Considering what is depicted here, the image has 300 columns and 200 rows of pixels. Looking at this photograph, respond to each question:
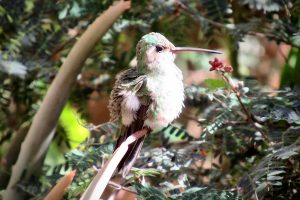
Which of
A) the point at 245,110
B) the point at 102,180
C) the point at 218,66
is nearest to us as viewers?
the point at 102,180

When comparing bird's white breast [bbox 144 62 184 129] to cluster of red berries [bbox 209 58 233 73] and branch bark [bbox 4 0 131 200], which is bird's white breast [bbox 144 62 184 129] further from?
branch bark [bbox 4 0 131 200]

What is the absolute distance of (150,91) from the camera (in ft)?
2.02

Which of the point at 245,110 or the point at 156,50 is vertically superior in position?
the point at 156,50

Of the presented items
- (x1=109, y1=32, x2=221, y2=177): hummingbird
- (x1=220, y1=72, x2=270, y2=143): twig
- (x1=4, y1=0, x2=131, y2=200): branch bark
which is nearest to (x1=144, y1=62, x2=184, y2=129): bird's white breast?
(x1=109, y1=32, x2=221, y2=177): hummingbird

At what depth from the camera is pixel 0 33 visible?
3.71ft

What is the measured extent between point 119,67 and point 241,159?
0.34 metres

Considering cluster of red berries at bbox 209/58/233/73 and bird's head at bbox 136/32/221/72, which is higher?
bird's head at bbox 136/32/221/72

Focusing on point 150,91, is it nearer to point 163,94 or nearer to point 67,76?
point 163,94

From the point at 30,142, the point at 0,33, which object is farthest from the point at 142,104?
the point at 0,33

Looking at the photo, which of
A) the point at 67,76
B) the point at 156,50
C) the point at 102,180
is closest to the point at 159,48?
the point at 156,50

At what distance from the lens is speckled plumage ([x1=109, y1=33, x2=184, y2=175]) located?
24.3 inches

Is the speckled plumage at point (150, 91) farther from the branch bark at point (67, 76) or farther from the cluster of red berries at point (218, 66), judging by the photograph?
the branch bark at point (67, 76)

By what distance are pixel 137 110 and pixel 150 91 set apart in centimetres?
3

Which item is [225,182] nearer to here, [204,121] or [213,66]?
[204,121]
